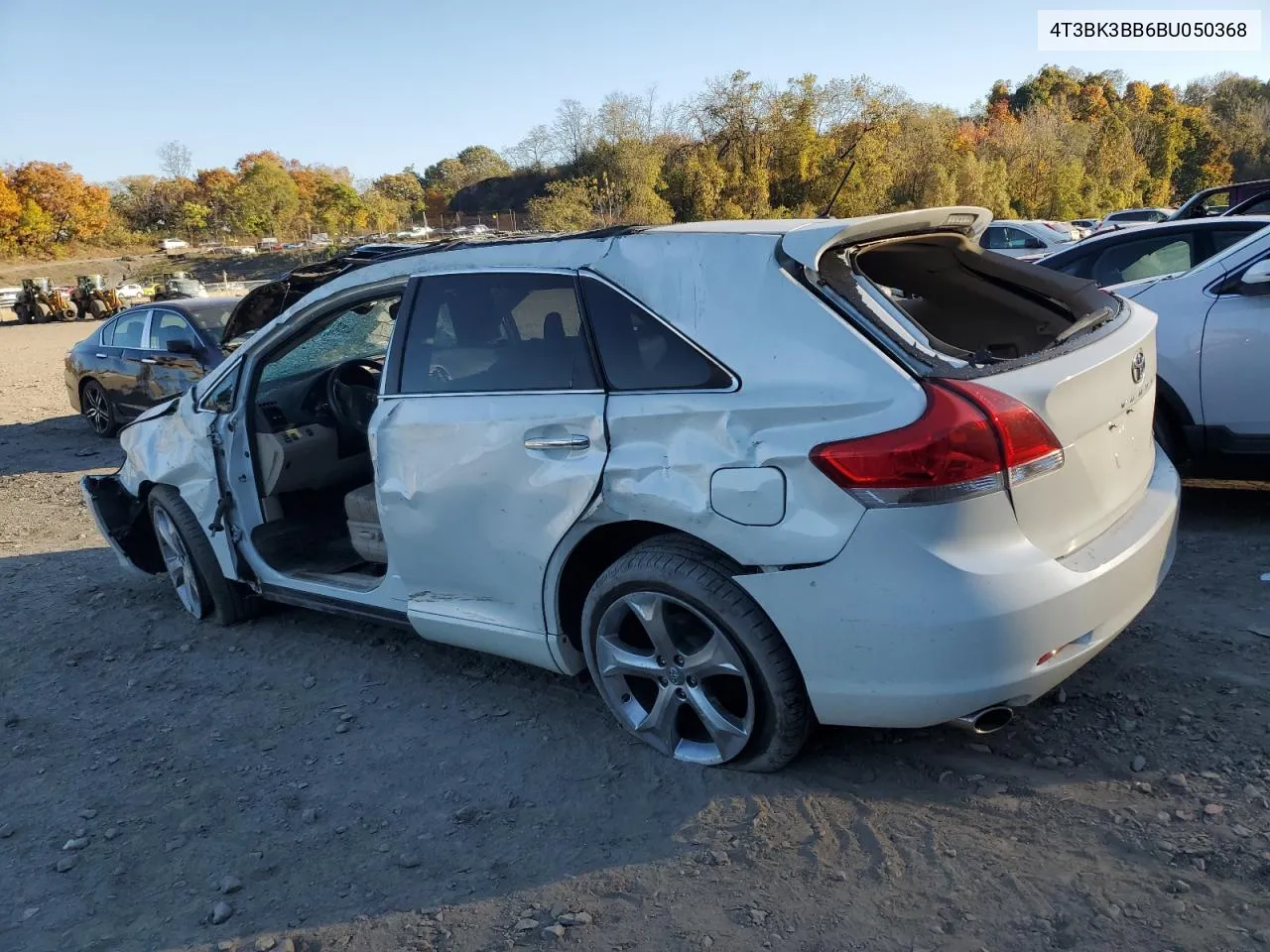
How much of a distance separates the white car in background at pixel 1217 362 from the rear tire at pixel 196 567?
15.8 ft

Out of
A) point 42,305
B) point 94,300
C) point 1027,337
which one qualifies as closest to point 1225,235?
point 1027,337

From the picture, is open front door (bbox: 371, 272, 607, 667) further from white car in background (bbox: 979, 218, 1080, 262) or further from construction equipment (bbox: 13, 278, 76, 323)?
construction equipment (bbox: 13, 278, 76, 323)

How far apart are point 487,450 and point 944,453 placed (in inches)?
61.4

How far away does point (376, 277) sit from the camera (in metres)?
3.92

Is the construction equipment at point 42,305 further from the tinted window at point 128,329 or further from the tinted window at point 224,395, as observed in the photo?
the tinted window at point 224,395

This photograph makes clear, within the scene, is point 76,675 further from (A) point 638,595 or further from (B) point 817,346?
(B) point 817,346

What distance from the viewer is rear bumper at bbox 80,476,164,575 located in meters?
5.30

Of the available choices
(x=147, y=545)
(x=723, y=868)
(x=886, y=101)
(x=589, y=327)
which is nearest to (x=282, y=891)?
(x=723, y=868)

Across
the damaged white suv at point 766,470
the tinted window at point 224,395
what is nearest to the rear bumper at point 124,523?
the tinted window at point 224,395

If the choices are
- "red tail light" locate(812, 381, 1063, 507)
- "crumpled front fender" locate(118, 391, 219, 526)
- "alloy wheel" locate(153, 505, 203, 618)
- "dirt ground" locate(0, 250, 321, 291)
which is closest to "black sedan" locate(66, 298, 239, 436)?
"crumpled front fender" locate(118, 391, 219, 526)

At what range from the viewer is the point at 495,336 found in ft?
11.5

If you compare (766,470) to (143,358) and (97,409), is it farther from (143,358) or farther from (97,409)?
(97,409)

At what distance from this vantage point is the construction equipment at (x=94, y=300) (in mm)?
37688

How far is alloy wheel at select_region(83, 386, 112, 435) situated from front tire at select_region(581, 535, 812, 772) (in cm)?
1018
